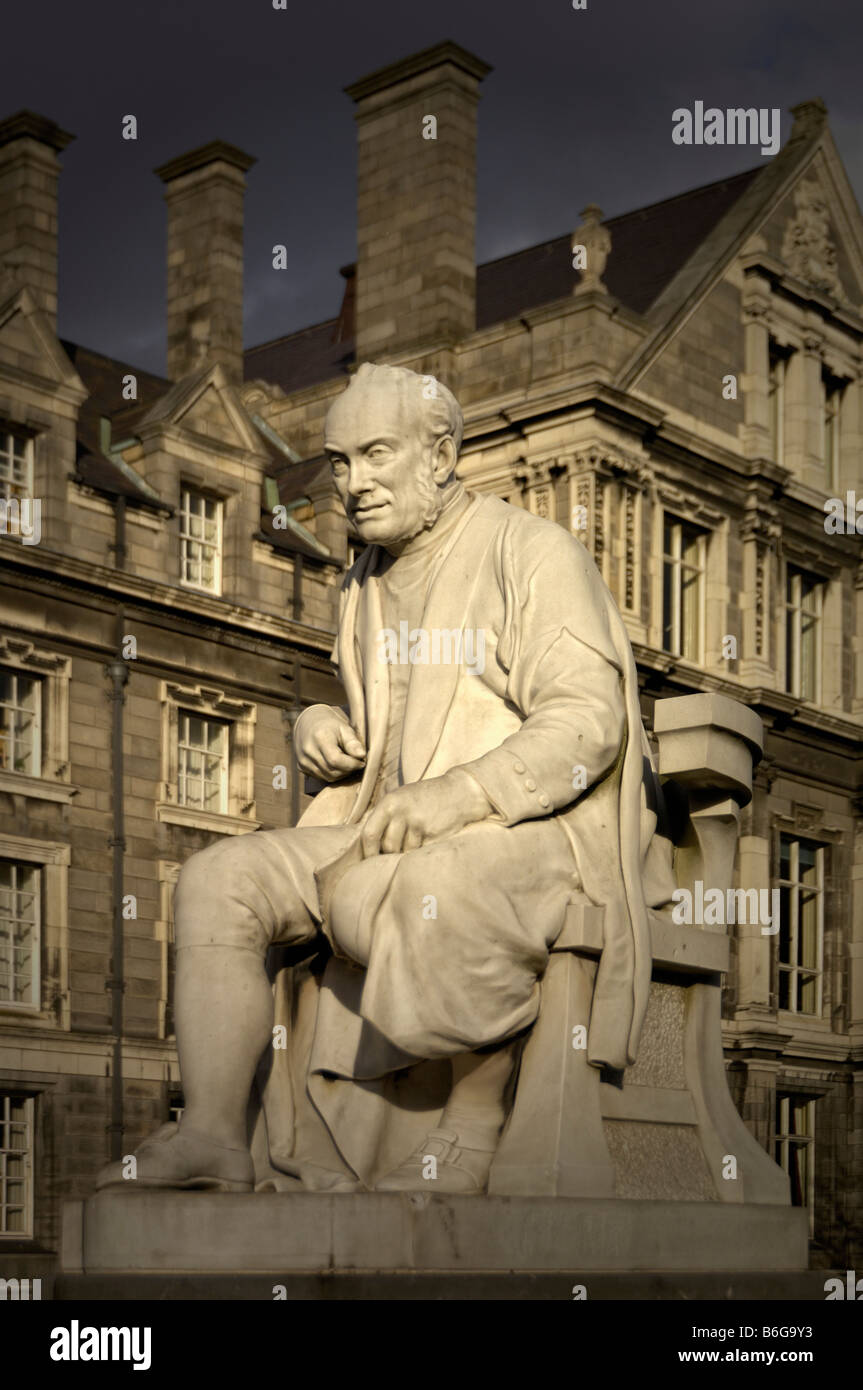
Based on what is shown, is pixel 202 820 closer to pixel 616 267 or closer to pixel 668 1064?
pixel 616 267

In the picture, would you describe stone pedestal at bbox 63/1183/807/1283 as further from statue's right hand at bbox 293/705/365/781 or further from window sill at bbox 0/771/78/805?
window sill at bbox 0/771/78/805

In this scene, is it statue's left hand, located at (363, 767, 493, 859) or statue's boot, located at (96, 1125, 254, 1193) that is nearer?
statue's boot, located at (96, 1125, 254, 1193)

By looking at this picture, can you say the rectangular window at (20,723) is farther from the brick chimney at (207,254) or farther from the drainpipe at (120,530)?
the brick chimney at (207,254)

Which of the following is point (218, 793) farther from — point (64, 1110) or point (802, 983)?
point (802, 983)

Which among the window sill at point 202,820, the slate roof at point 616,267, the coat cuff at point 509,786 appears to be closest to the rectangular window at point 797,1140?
the window sill at point 202,820

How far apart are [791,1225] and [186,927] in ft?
5.79

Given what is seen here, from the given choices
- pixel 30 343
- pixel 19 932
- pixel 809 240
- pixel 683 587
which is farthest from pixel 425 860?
pixel 809 240

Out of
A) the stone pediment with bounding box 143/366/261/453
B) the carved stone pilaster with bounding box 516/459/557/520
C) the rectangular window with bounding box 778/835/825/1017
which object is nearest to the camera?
the stone pediment with bounding box 143/366/261/453

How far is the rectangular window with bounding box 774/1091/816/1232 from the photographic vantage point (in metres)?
31.6

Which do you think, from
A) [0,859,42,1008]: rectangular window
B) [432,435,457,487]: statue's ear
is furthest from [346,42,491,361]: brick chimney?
[432,435,457,487]: statue's ear

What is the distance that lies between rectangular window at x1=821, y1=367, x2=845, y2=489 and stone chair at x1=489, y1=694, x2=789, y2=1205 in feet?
93.4

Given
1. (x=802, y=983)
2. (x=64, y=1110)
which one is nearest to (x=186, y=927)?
(x=64, y=1110)

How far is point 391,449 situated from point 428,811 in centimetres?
106

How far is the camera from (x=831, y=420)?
114 ft
